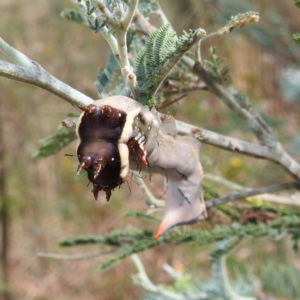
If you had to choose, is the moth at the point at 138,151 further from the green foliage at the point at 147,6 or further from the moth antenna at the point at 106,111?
the green foliage at the point at 147,6

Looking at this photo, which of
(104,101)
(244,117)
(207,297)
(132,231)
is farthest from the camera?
(207,297)

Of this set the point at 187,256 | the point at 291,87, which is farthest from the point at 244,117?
the point at 187,256

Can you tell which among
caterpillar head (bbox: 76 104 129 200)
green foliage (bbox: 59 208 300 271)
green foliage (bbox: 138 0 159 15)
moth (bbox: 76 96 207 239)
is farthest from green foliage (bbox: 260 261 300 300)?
caterpillar head (bbox: 76 104 129 200)

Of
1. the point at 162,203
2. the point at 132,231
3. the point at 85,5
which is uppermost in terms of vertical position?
the point at 85,5

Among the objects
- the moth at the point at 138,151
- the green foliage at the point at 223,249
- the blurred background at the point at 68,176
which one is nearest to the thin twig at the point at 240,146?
the moth at the point at 138,151

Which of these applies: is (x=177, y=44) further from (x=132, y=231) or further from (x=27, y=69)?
(x=132, y=231)

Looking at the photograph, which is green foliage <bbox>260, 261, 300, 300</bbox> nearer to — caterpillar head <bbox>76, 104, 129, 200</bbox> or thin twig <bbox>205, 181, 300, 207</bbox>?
thin twig <bbox>205, 181, 300, 207</bbox>
